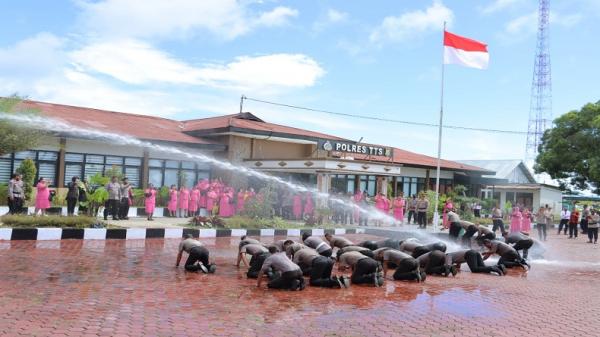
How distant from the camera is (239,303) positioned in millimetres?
7840

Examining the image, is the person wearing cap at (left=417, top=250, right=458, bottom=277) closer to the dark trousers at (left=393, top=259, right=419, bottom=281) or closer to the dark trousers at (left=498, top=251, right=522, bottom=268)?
the dark trousers at (left=393, top=259, right=419, bottom=281)

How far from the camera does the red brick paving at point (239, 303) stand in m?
6.41

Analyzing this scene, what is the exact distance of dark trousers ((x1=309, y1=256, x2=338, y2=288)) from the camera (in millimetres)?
9570

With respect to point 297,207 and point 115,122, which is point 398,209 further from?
point 115,122

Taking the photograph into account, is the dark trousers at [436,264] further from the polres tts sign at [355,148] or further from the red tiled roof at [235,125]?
the red tiled roof at [235,125]

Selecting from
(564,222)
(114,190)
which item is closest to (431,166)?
(564,222)

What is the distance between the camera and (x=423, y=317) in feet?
24.6

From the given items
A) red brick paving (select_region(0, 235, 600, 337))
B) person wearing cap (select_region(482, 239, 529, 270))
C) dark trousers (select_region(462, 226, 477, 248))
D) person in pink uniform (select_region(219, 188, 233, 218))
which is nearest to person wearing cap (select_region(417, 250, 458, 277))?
red brick paving (select_region(0, 235, 600, 337))

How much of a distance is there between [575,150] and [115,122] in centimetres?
3283

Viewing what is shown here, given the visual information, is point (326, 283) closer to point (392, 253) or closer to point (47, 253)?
point (392, 253)

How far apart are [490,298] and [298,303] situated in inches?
133

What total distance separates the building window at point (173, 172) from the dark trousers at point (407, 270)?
16450mm

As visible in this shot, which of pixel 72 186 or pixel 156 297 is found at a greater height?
pixel 72 186

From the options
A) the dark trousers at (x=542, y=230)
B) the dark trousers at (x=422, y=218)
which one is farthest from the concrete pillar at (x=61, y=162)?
the dark trousers at (x=542, y=230)
